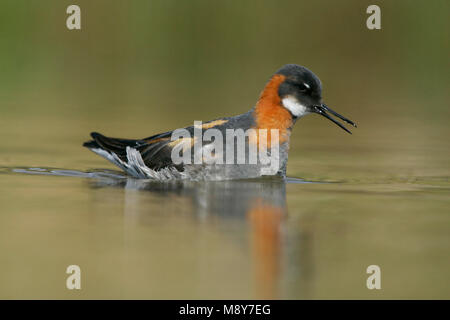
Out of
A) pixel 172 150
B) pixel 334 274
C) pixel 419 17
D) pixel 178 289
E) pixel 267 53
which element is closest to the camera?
pixel 178 289

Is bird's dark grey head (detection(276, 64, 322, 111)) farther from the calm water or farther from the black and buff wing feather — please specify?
the calm water

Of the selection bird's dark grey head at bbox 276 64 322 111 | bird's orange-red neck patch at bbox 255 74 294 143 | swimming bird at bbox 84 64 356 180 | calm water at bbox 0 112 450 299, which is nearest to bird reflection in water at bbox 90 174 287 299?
calm water at bbox 0 112 450 299

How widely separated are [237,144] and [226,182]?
0.46 m

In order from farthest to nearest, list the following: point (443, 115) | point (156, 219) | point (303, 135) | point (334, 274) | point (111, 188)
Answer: point (443, 115)
point (303, 135)
point (111, 188)
point (156, 219)
point (334, 274)

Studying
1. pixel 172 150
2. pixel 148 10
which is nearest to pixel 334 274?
pixel 172 150

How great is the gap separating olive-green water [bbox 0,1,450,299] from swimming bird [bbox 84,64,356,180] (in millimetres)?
243

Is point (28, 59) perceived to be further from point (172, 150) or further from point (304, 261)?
point (304, 261)

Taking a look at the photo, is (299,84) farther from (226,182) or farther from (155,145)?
(155,145)

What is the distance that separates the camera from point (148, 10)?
947 inches

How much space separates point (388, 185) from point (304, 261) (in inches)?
149

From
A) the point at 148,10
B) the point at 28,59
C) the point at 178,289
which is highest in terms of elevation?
the point at 148,10

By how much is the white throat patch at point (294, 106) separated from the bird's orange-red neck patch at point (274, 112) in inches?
2.0

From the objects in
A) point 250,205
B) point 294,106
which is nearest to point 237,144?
point 294,106

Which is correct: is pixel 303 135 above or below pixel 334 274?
above
